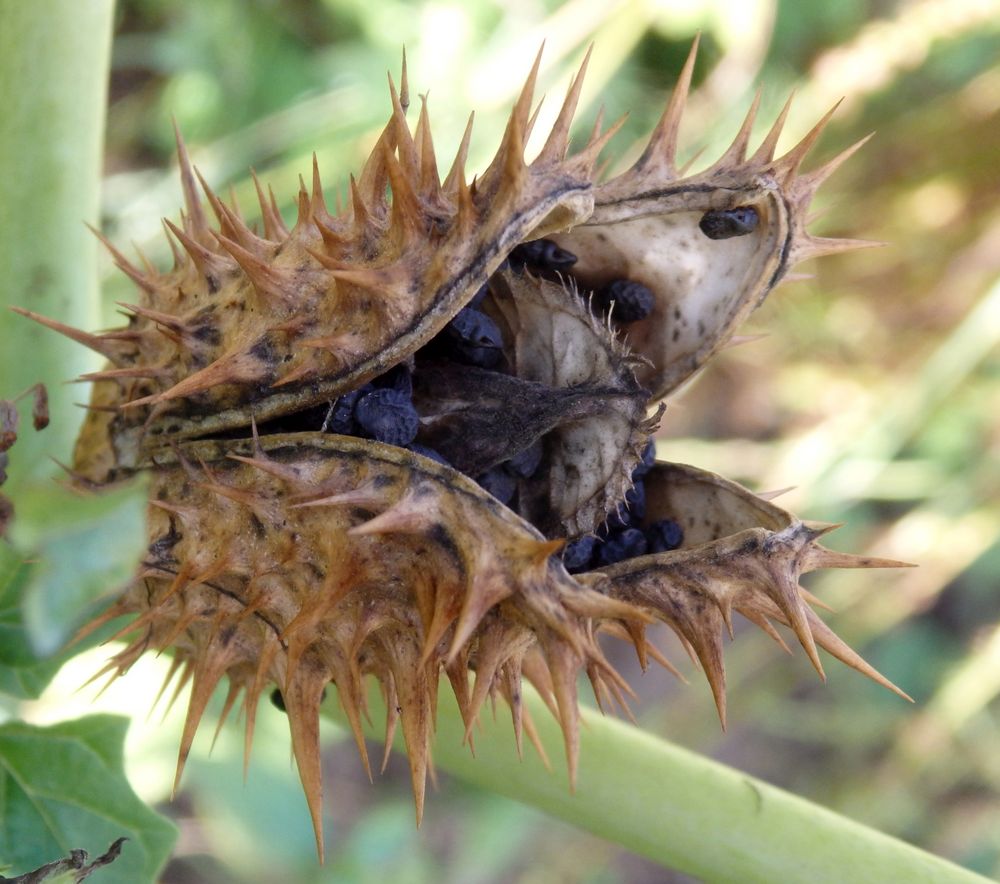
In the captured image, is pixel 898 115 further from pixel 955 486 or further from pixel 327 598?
pixel 327 598

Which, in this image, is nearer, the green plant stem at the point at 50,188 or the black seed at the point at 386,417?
the black seed at the point at 386,417

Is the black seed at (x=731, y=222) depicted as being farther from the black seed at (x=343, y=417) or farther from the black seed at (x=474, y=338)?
the black seed at (x=343, y=417)

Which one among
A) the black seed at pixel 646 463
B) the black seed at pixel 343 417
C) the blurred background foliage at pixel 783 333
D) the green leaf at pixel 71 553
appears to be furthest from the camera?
the blurred background foliage at pixel 783 333

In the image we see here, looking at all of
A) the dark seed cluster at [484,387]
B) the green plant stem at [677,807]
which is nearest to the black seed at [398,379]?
the dark seed cluster at [484,387]

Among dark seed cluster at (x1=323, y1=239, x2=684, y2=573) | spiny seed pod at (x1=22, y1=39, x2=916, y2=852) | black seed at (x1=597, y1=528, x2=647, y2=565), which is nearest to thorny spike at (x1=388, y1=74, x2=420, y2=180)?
spiny seed pod at (x1=22, y1=39, x2=916, y2=852)

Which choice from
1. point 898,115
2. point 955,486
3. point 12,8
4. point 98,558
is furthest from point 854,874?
point 898,115

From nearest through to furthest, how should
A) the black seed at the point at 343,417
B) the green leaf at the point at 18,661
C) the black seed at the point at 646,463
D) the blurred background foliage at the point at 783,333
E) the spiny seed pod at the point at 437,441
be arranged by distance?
the spiny seed pod at the point at 437,441, the black seed at the point at 343,417, the green leaf at the point at 18,661, the black seed at the point at 646,463, the blurred background foliage at the point at 783,333

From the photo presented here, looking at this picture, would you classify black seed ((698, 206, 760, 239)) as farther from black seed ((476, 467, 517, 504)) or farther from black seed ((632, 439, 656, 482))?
black seed ((476, 467, 517, 504))
